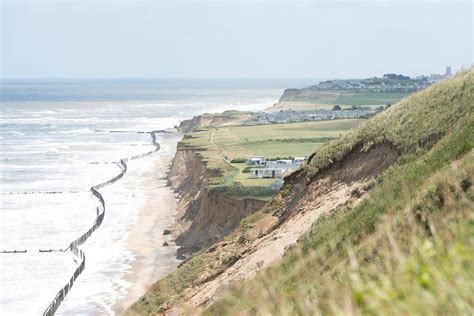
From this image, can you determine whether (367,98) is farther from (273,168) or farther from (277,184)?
(277,184)

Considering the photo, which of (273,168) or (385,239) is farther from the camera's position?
(273,168)

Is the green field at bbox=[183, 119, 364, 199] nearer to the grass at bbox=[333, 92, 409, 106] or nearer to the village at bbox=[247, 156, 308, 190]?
the village at bbox=[247, 156, 308, 190]

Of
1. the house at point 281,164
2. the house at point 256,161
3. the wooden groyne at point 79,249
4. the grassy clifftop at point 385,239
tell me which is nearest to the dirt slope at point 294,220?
the grassy clifftop at point 385,239

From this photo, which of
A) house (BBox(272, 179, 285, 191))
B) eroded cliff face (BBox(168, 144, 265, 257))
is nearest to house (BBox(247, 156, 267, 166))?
eroded cliff face (BBox(168, 144, 265, 257))

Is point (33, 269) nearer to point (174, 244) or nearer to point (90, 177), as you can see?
point (174, 244)

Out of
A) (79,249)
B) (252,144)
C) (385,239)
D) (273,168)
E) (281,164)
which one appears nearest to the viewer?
(385,239)

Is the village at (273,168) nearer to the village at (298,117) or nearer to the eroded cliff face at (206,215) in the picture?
the eroded cliff face at (206,215)

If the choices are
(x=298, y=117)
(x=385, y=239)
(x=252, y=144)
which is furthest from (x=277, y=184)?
(x=298, y=117)
